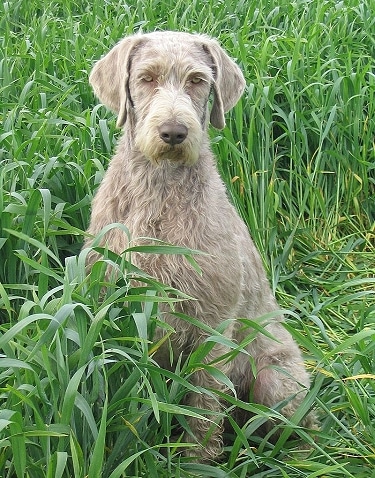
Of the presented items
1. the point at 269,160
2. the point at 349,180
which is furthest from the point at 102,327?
the point at 349,180

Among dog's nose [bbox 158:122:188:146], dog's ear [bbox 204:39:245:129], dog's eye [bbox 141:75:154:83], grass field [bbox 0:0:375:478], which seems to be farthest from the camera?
dog's ear [bbox 204:39:245:129]

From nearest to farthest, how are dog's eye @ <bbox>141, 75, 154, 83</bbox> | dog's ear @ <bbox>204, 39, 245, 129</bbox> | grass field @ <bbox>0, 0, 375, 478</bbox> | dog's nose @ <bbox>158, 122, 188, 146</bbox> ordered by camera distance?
1. grass field @ <bbox>0, 0, 375, 478</bbox>
2. dog's nose @ <bbox>158, 122, 188, 146</bbox>
3. dog's eye @ <bbox>141, 75, 154, 83</bbox>
4. dog's ear @ <bbox>204, 39, 245, 129</bbox>

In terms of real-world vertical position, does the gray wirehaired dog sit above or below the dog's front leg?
above

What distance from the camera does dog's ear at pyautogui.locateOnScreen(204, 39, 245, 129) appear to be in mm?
3432

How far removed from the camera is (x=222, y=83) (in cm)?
349

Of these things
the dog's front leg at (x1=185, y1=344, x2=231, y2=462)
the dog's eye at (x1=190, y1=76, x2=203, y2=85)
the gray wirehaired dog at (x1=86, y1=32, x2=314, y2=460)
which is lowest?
the dog's front leg at (x1=185, y1=344, x2=231, y2=462)

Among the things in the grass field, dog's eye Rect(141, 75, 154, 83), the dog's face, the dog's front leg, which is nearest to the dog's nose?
the dog's face

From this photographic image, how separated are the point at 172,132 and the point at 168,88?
0.24 metres

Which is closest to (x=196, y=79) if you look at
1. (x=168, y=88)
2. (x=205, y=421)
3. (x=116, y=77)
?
(x=168, y=88)

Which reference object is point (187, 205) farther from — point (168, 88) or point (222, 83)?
point (222, 83)

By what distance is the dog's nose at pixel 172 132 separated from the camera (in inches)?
118

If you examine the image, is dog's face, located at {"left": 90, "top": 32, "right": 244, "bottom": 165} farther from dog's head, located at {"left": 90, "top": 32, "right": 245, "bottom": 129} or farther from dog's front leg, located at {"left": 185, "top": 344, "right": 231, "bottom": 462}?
dog's front leg, located at {"left": 185, "top": 344, "right": 231, "bottom": 462}

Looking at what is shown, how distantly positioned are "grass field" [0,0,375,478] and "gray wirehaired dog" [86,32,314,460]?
149mm

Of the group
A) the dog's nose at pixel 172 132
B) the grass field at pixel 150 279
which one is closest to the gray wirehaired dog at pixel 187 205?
the dog's nose at pixel 172 132
